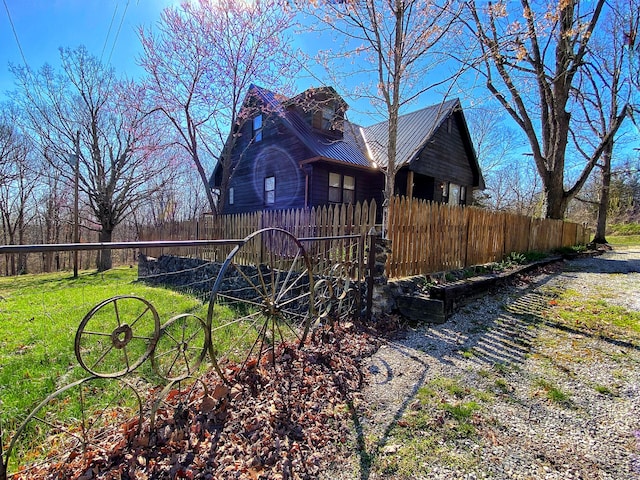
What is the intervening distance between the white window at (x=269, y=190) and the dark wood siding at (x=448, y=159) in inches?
242

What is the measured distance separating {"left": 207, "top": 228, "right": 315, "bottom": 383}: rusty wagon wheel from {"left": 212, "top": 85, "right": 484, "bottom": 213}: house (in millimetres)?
4863

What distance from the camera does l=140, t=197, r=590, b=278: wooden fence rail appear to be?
5211 millimetres

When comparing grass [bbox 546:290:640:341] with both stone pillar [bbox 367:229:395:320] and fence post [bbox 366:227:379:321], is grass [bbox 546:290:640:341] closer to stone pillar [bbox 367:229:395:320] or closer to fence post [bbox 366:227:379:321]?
stone pillar [bbox 367:229:395:320]

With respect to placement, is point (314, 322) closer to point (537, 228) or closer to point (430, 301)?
point (430, 301)

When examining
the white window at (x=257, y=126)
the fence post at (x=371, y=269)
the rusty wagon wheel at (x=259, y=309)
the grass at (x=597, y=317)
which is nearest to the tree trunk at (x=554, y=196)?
the grass at (x=597, y=317)

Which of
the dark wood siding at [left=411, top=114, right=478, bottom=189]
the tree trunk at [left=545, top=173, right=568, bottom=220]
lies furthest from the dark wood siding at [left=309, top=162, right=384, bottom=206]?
the tree trunk at [left=545, top=173, right=568, bottom=220]

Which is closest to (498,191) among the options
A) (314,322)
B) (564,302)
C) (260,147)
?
(260,147)

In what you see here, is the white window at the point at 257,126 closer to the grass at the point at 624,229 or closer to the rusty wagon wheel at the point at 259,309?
the rusty wagon wheel at the point at 259,309

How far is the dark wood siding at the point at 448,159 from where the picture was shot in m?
13.6

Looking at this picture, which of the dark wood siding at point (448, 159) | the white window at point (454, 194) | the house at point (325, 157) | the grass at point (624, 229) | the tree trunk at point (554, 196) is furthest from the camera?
the grass at point (624, 229)

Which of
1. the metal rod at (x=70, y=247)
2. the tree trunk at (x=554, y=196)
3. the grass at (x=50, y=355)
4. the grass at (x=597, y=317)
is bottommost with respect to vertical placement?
the grass at (x=50, y=355)

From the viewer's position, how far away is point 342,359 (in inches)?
128

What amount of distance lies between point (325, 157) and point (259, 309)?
7427 millimetres

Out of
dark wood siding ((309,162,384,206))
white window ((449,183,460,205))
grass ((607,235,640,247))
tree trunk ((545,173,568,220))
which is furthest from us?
grass ((607,235,640,247))
